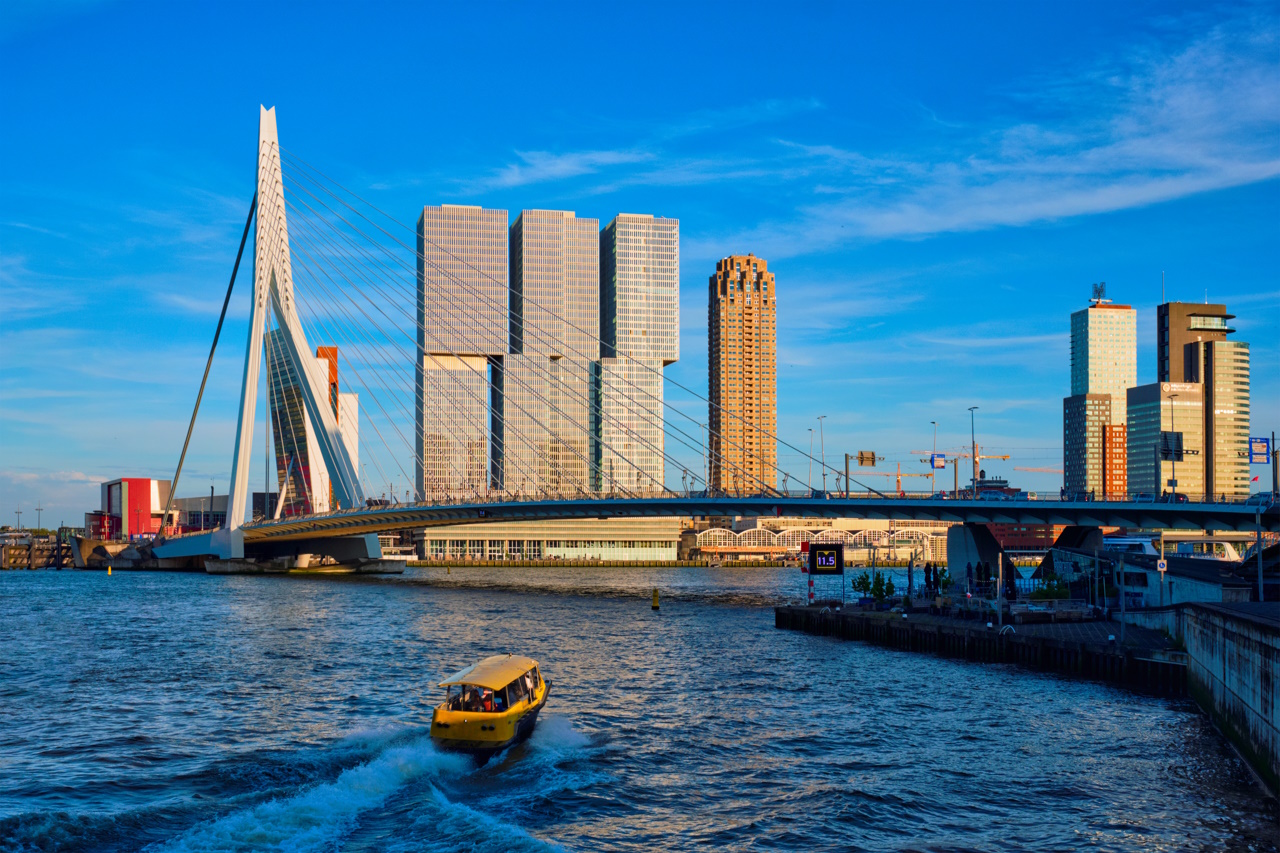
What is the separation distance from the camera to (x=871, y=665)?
1880 inches

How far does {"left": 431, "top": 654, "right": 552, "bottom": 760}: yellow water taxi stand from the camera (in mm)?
27766

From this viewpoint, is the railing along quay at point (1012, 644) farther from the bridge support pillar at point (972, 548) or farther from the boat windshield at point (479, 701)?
the boat windshield at point (479, 701)

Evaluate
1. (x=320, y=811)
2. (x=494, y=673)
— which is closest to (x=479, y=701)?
(x=494, y=673)

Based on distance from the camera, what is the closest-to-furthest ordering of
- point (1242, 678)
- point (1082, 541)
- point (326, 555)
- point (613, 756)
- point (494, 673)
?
point (1242, 678), point (613, 756), point (494, 673), point (1082, 541), point (326, 555)

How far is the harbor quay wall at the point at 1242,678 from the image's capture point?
23.7 meters

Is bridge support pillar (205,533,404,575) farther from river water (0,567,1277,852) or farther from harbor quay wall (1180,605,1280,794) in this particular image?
harbor quay wall (1180,605,1280,794)

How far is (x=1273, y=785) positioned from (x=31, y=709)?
36222mm

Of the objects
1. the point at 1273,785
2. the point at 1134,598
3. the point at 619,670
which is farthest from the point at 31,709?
the point at 1134,598

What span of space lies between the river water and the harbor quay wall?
0.80m

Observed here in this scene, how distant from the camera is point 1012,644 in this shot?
156 feet

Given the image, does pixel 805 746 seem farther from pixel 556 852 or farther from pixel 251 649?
pixel 251 649

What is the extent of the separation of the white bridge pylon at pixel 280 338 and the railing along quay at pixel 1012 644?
53181 millimetres

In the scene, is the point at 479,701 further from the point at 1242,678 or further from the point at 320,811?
the point at 1242,678

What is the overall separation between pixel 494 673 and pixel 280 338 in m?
84.8
